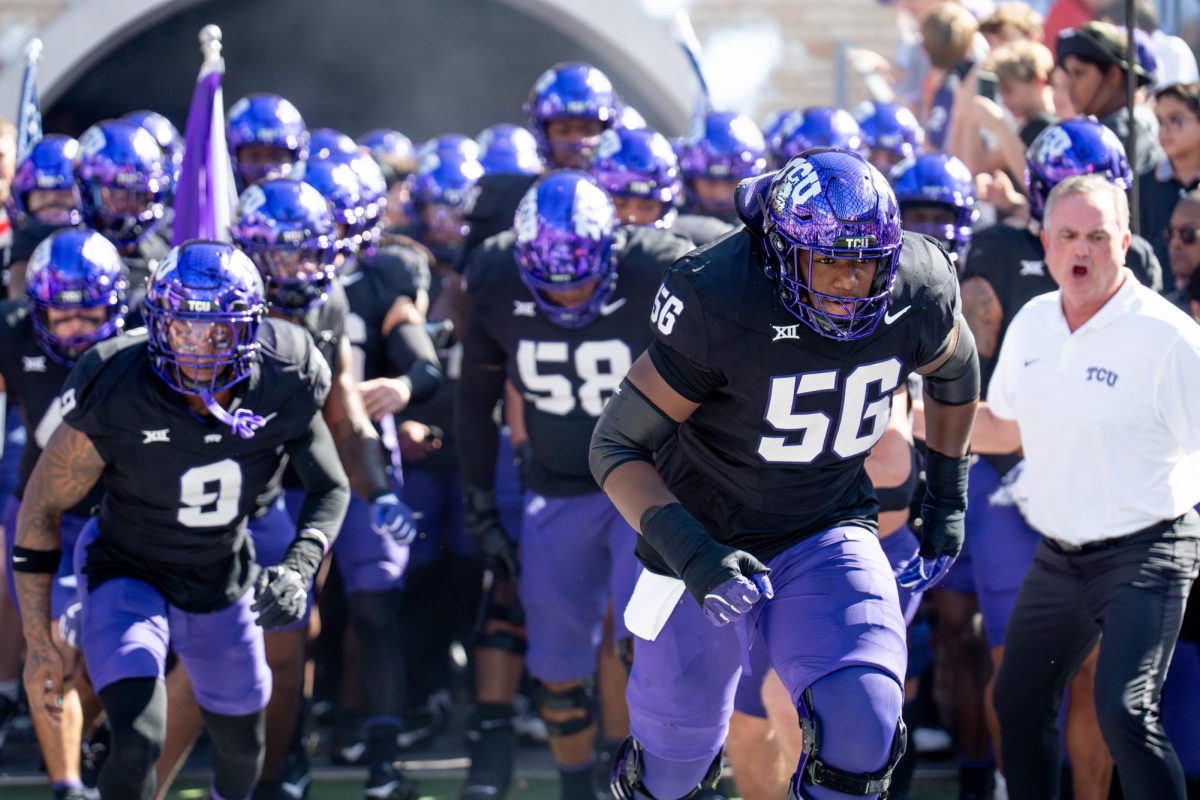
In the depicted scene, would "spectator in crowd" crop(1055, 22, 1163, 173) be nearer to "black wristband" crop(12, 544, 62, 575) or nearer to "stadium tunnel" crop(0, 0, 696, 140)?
"black wristband" crop(12, 544, 62, 575)

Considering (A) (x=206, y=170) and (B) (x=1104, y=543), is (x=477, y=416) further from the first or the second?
(B) (x=1104, y=543)

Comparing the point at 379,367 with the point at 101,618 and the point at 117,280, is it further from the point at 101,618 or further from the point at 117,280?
the point at 101,618

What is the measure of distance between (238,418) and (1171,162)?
3501 mm

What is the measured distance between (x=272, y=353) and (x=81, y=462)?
581 mm

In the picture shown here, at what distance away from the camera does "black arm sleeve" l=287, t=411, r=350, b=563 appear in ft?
14.9

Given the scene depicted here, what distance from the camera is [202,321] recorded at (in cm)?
428

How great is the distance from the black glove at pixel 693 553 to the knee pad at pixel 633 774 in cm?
65

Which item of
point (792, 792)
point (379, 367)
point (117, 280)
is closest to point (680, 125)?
point (379, 367)

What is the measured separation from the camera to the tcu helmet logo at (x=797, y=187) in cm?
354

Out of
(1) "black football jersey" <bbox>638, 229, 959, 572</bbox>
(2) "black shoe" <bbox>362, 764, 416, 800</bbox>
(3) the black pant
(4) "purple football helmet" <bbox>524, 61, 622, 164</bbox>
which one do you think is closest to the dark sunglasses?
(3) the black pant

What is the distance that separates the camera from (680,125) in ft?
38.5

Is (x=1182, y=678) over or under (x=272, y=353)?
under

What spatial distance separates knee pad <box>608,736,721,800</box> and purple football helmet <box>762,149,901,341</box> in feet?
3.84

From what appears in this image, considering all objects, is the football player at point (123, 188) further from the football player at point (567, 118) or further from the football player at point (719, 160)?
the football player at point (719, 160)
